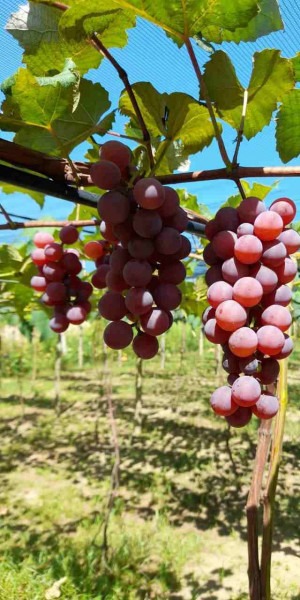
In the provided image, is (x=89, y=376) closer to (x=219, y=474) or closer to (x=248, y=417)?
(x=219, y=474)

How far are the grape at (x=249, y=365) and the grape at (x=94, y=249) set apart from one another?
539 mm

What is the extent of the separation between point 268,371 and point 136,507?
4.12m

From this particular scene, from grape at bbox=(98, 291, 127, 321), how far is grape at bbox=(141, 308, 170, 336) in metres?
0.04

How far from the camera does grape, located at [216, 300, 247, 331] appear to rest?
2.25 feet

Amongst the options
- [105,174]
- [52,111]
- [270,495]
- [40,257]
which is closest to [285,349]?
[105,174]

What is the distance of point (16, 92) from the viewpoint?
77 centimetres

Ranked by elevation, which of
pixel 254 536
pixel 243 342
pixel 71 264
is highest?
pixel 71 264

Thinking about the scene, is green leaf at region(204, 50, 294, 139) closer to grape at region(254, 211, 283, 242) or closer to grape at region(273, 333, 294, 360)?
grape at region(254, 211, 283, 242)

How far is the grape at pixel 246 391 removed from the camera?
0.67 m

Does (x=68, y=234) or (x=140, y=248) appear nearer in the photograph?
(x=140, y=248)

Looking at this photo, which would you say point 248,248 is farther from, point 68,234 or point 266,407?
point 68,234

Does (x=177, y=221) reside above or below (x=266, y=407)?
above

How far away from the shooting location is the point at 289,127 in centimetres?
93

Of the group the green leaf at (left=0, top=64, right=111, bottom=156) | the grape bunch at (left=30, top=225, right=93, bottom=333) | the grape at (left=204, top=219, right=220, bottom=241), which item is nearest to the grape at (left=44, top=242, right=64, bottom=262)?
the grape bunch at (left=30, top=225, right=93, bottom=333)
